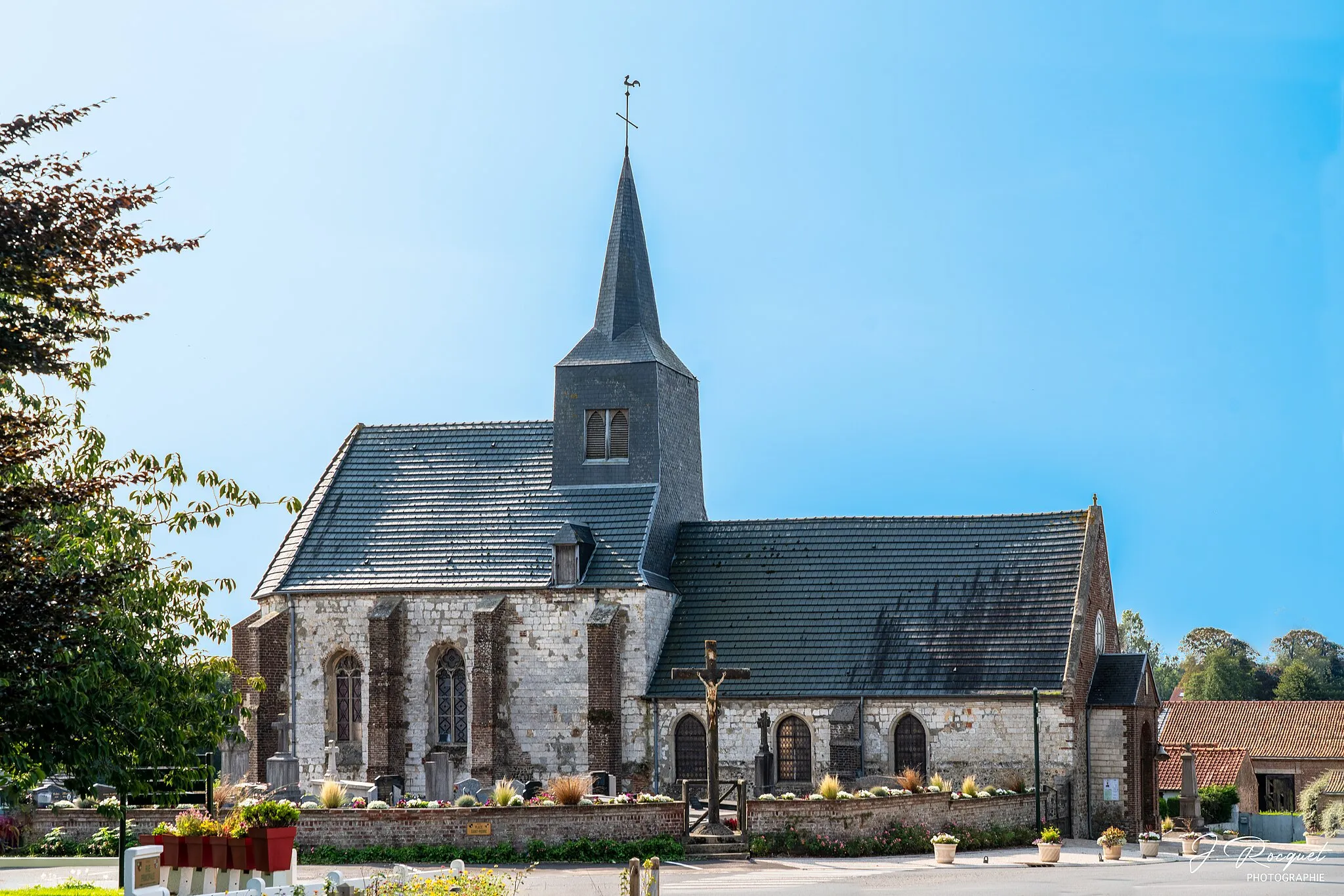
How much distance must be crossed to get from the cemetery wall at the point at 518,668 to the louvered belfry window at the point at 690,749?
833 mm

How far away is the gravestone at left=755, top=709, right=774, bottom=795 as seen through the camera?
132 feet

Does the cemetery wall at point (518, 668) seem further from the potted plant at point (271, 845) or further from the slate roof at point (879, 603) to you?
the potted plant at point (271, 845)

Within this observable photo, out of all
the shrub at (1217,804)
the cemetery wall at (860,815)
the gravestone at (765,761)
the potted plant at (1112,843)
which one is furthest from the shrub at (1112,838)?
the shrub at (1217,804)

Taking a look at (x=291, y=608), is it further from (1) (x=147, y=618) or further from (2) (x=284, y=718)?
(1) (x=147, y=618)

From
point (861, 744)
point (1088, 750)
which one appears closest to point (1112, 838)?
point (1088, 750)

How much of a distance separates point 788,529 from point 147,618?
85.2 feet

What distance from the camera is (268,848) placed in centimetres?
1939

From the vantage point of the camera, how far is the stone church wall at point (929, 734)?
39312mm

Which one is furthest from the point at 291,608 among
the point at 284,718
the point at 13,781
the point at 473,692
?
the point at 13,781

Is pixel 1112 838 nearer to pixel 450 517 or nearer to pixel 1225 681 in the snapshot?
pixel 450 517

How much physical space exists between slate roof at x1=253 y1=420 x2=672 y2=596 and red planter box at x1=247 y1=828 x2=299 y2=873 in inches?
912

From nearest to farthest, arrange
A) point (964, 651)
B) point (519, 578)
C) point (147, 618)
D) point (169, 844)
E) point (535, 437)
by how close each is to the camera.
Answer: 1. point (169, 844)
2. point (147, 618)
3. point (964, 651)
4. point (519, 578)
5. point (535, 437)

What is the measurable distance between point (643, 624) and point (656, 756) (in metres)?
3.40

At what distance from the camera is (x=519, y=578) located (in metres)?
43.5
